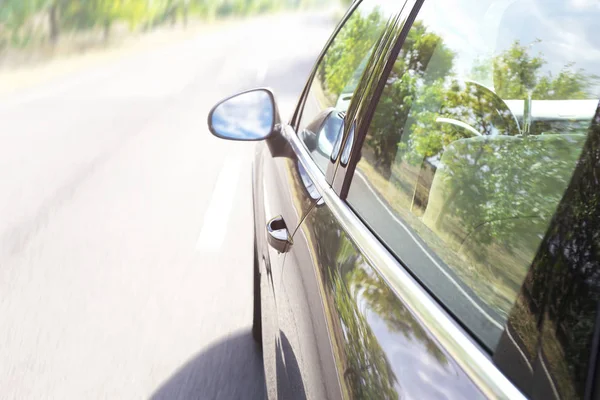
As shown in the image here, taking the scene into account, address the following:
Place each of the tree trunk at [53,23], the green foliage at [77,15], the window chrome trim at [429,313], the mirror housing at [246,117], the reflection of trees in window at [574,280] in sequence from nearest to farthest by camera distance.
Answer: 1. the reflection of trees in window at [574,280]
2. the window chrome trim at [429,313]
3. the mirror housing at [246,117]
4. the green foliage at [77,15]
5. the tree trunk at [53,23]

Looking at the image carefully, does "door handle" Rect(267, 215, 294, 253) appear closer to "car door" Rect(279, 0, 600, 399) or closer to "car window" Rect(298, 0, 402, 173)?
"car door" Rect(279, 0, 600, 399)

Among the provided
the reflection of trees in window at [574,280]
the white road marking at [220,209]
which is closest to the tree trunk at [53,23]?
the white road marking at [220,209]

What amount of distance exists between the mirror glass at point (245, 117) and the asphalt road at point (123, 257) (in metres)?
1.10

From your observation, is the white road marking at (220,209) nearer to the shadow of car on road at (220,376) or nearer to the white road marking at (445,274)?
the shadow of car on road at (220,376)

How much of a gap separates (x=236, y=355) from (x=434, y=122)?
191 cm

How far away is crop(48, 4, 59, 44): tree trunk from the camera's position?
1694cm

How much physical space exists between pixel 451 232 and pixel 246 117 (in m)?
1.64

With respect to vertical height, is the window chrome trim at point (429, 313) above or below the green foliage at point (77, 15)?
above

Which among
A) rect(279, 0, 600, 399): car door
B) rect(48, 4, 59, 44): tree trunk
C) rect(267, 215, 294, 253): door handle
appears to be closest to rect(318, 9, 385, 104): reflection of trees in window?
rect(279, 0, 600, 399): car door

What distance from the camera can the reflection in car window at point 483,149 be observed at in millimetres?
1108

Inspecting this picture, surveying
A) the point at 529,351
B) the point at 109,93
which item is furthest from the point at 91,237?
the point at 109,93

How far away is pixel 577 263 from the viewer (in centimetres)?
87

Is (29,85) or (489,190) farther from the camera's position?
(29,85)

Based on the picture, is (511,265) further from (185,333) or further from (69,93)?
(69,93)
